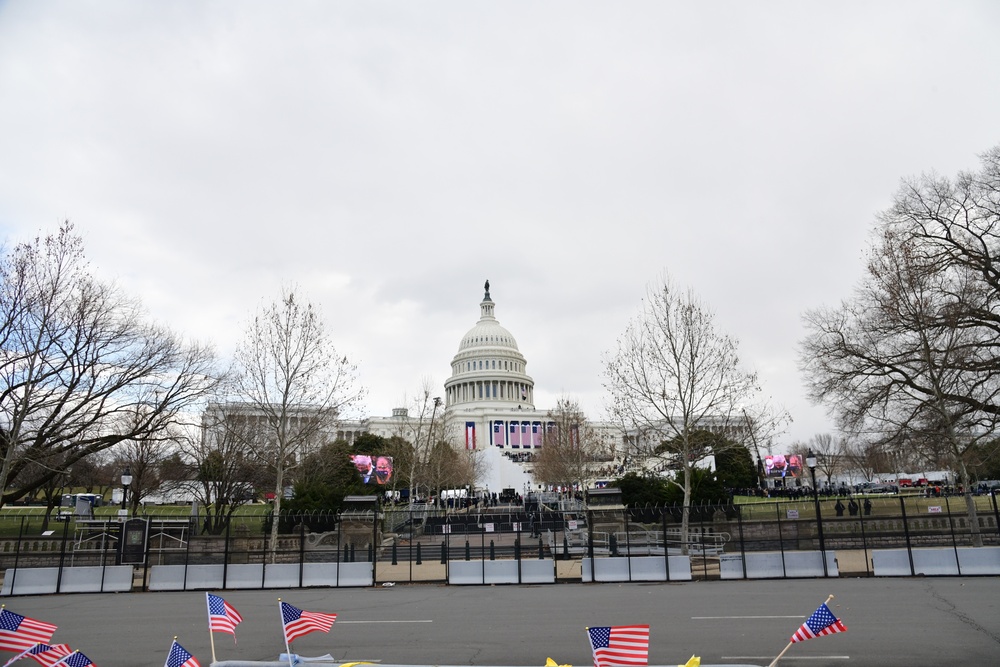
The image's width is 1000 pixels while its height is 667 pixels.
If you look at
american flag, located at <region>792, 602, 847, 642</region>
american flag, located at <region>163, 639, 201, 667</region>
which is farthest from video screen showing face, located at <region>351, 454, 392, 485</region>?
american flag, located at <region>792, 602, 847, 642</region>

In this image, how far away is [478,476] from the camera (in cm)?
8938

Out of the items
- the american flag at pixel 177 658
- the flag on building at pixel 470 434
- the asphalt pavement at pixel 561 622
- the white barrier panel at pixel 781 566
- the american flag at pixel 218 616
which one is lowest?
the asphalt pavement at pixel 561 622

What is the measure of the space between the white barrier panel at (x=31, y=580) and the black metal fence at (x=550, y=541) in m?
0.48

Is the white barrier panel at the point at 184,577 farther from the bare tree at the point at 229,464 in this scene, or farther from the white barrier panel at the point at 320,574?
the bare tree at the point at 229,464

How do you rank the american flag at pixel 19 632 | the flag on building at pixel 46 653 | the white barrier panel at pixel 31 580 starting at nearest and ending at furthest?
the flag on building at pixel 46 653 → the american flag at pixel 19 632 → the white barrier panel at pixel 31 580

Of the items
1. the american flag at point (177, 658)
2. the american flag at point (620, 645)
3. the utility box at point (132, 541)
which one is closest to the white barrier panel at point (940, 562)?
the american flag at point (620, 645)

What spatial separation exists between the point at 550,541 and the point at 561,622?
19.4m

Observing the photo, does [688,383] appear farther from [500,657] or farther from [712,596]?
[500,657]

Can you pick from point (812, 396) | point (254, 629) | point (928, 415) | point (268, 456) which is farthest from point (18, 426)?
point (928, 415)

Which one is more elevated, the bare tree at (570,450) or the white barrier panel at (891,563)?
the bare tree at (570,450)

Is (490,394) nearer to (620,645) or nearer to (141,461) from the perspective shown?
(141,461)

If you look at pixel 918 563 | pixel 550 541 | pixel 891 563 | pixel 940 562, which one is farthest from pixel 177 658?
pixel 550 541

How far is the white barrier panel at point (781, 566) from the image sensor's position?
2119 centimetres

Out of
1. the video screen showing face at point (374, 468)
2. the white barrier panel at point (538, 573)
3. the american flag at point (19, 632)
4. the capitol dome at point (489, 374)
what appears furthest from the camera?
the capitol dome at point (489, 374)
